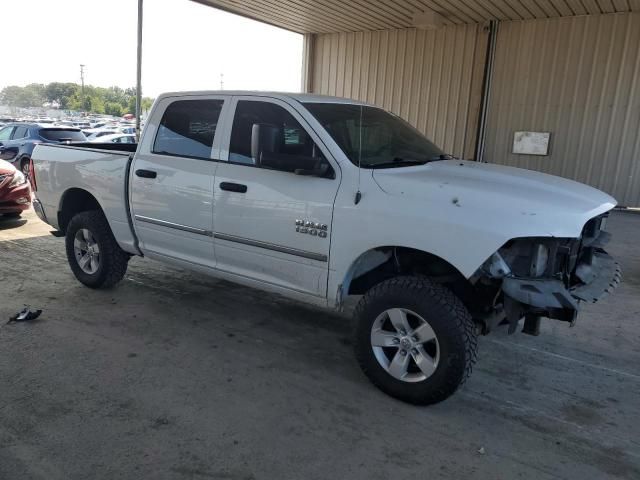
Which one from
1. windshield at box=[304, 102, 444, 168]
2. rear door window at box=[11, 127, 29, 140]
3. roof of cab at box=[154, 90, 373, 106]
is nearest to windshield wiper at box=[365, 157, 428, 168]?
windshield at box=[304, 102, 444, 168]

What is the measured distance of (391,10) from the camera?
38.0 feet

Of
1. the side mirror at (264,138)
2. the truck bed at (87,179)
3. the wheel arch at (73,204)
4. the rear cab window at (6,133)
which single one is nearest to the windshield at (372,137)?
the side mirror at (264,138)

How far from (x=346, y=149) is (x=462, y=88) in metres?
9.82

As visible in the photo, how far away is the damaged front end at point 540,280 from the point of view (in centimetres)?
302

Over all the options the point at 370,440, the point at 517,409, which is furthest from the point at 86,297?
the point at 517,409

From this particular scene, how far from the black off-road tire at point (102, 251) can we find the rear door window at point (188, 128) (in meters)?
1.11

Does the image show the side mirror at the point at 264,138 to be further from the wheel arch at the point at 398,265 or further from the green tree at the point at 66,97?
the green tree at the point at 66,97

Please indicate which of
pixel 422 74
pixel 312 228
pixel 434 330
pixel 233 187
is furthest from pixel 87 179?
pixel 422 74

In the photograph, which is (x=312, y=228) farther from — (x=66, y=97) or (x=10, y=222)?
(x=66, y=97)

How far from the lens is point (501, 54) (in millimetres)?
11938

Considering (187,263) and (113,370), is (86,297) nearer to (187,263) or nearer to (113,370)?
(187,263)

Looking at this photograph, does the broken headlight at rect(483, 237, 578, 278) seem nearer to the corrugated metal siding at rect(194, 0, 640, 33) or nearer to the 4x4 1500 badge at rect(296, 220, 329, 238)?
the 4x4 1500 badge at rect(296, 220, 329, 238)

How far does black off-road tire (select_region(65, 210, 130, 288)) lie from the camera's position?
17.3 ft

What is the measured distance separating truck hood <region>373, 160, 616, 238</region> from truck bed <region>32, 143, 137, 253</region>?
106 inches
